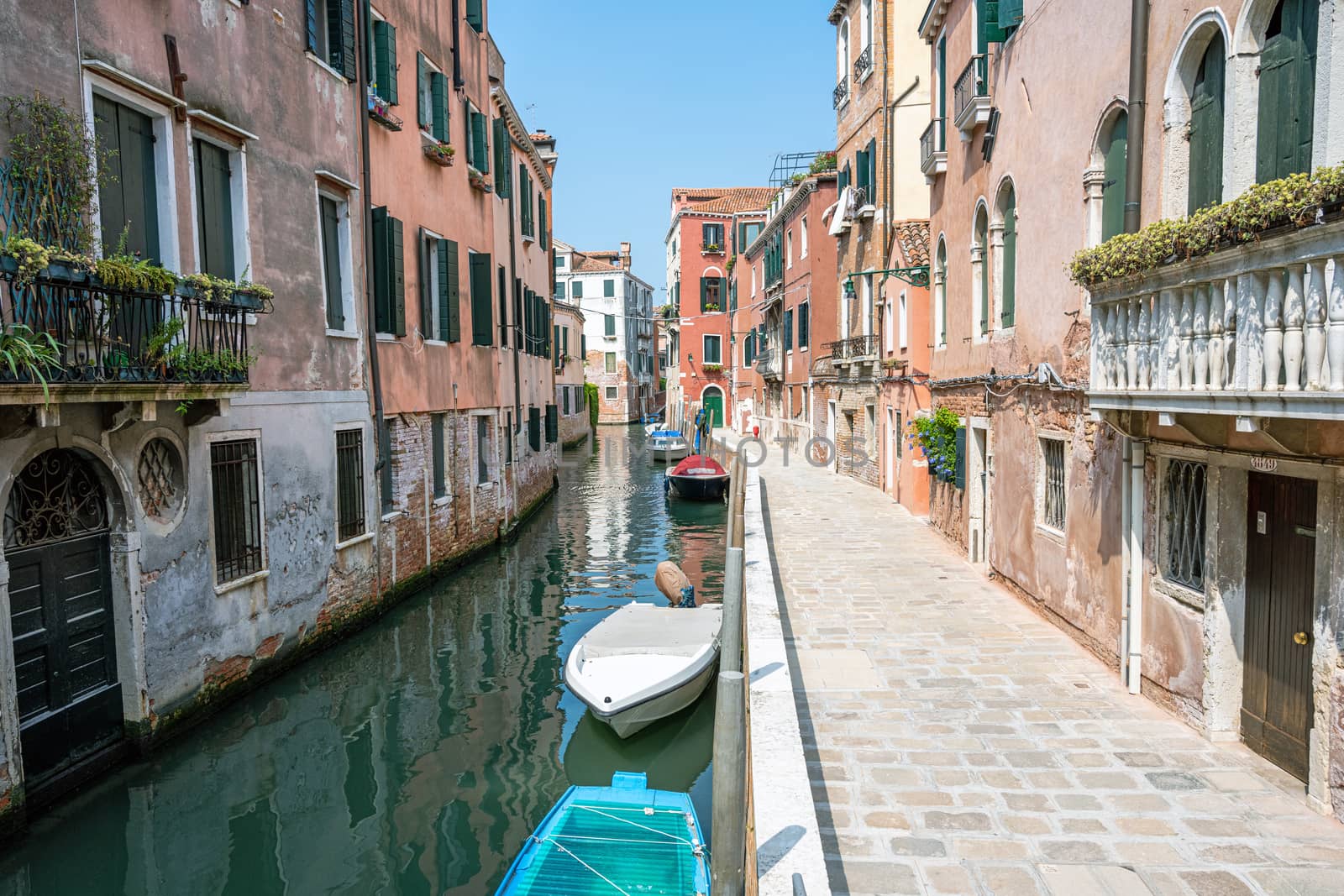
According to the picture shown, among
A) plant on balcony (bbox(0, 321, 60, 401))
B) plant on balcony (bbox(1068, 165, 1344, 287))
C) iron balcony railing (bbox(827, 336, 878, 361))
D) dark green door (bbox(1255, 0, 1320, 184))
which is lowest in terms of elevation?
plant on balcony (bbox(0, 321, 60, 401))

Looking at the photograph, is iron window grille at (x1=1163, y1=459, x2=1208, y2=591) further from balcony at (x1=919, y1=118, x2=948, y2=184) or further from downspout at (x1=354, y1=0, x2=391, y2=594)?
downspout at (x1=354, y1=0, x2=391, y2=594)

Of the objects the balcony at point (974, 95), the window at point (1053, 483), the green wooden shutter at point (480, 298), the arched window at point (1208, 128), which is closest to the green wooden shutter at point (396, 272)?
the green wooden shutter at point (480, 298)

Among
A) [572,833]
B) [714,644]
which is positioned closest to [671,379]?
[714,644]

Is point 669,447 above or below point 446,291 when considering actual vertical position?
below

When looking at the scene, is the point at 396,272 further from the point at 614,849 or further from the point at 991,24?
the point at 614,849

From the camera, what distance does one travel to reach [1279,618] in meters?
4.91

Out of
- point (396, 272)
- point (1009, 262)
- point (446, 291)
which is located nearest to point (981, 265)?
point (1009, 262)

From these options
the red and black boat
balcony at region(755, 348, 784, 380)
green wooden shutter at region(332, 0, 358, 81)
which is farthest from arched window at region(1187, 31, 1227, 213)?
balcony at region(755, 348, 784, 380)

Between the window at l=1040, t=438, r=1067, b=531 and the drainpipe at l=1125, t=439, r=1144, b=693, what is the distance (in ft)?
6.15

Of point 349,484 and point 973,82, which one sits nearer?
point 973,82

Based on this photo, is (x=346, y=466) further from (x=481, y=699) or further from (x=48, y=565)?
(x=48, y=565)

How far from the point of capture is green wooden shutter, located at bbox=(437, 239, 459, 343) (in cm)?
1390

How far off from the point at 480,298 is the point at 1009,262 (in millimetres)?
9552

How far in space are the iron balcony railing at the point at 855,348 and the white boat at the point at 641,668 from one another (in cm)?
1085
